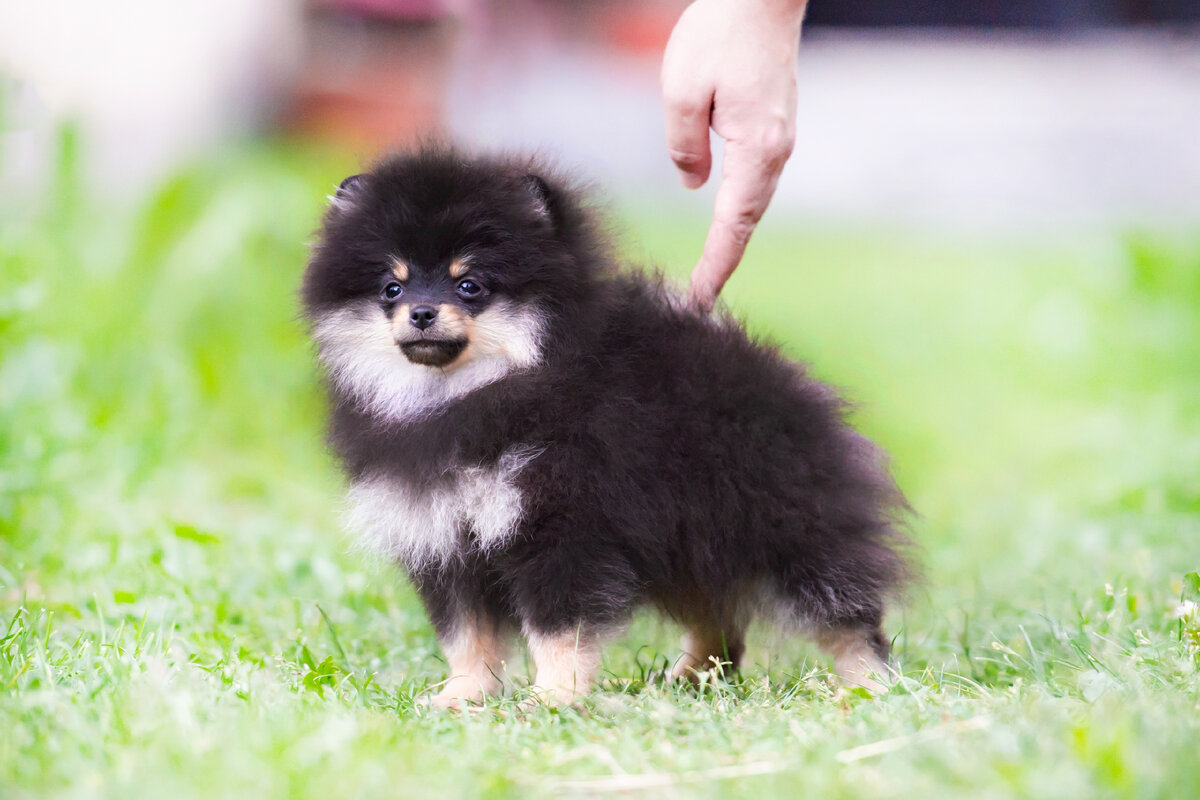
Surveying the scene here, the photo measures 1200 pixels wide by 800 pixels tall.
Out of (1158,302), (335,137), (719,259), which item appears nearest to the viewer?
(719,259)

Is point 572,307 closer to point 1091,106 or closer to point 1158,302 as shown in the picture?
point 1158,302

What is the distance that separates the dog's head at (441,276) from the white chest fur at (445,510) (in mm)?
227

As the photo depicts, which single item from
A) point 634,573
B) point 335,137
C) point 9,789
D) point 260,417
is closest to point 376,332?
point 634,573

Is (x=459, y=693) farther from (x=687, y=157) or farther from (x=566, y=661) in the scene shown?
(x=687, y=157)

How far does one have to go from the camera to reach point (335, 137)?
11.0 m

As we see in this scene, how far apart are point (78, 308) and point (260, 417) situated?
1009 mm

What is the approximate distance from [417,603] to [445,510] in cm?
111

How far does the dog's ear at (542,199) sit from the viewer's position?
317cm

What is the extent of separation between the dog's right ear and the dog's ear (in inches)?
17.9

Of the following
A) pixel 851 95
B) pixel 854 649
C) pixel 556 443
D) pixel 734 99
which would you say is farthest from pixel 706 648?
pixel 851 95

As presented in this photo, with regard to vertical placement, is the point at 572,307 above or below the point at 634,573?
above

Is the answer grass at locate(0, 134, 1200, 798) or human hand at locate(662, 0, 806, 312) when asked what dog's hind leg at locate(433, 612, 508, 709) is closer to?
grass at locate(0, 134, 1200, 798)

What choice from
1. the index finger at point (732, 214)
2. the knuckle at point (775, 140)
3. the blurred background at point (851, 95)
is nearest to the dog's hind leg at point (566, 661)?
the index finger at point (732, 214)

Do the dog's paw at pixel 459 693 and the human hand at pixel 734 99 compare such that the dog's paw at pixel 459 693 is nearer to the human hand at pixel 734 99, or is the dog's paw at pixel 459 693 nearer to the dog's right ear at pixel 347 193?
the human hand at pixel 734 99
